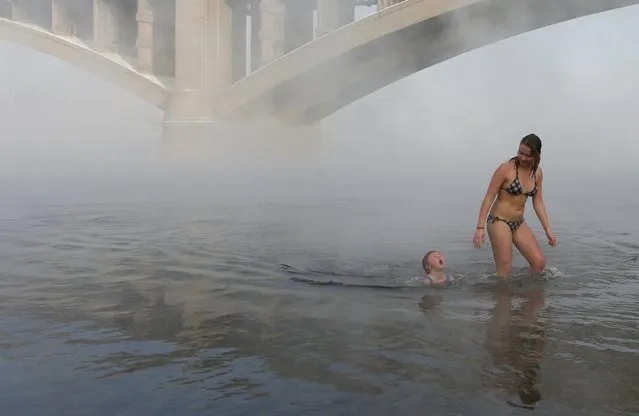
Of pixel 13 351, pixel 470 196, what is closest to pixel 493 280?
pixel 13 351

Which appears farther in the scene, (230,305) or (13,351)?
(230,305)

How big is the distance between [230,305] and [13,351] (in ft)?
5.21

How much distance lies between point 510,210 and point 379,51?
54.8ft

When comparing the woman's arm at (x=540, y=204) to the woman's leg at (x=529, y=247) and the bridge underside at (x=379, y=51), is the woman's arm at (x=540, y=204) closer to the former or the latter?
the woman's leg at (x=529, y=247)

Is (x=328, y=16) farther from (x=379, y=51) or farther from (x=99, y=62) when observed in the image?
(x=99, y=62)

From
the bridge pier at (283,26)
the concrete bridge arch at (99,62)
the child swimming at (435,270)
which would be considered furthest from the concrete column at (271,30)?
the child swimming at (435,270)

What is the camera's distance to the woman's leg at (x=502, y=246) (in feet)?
20.3

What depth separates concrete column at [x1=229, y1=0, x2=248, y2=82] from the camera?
2539 centimetres

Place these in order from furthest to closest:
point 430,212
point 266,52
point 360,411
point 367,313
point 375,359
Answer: point 266,52 → point 430,212 → point 367,313 → point 375,359 → point 360,411

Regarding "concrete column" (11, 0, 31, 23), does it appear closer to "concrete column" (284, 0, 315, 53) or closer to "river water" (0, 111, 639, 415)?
"concrete column" (284, 0, 315, 53)

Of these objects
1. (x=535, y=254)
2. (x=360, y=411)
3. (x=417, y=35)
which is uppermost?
(x=417, y=35)

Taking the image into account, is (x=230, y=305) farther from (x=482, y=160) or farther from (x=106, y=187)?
(x=482, y=160)

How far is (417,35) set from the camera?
2123cm

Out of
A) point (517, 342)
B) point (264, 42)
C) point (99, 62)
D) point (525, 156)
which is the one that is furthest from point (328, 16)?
point (517, 342)
